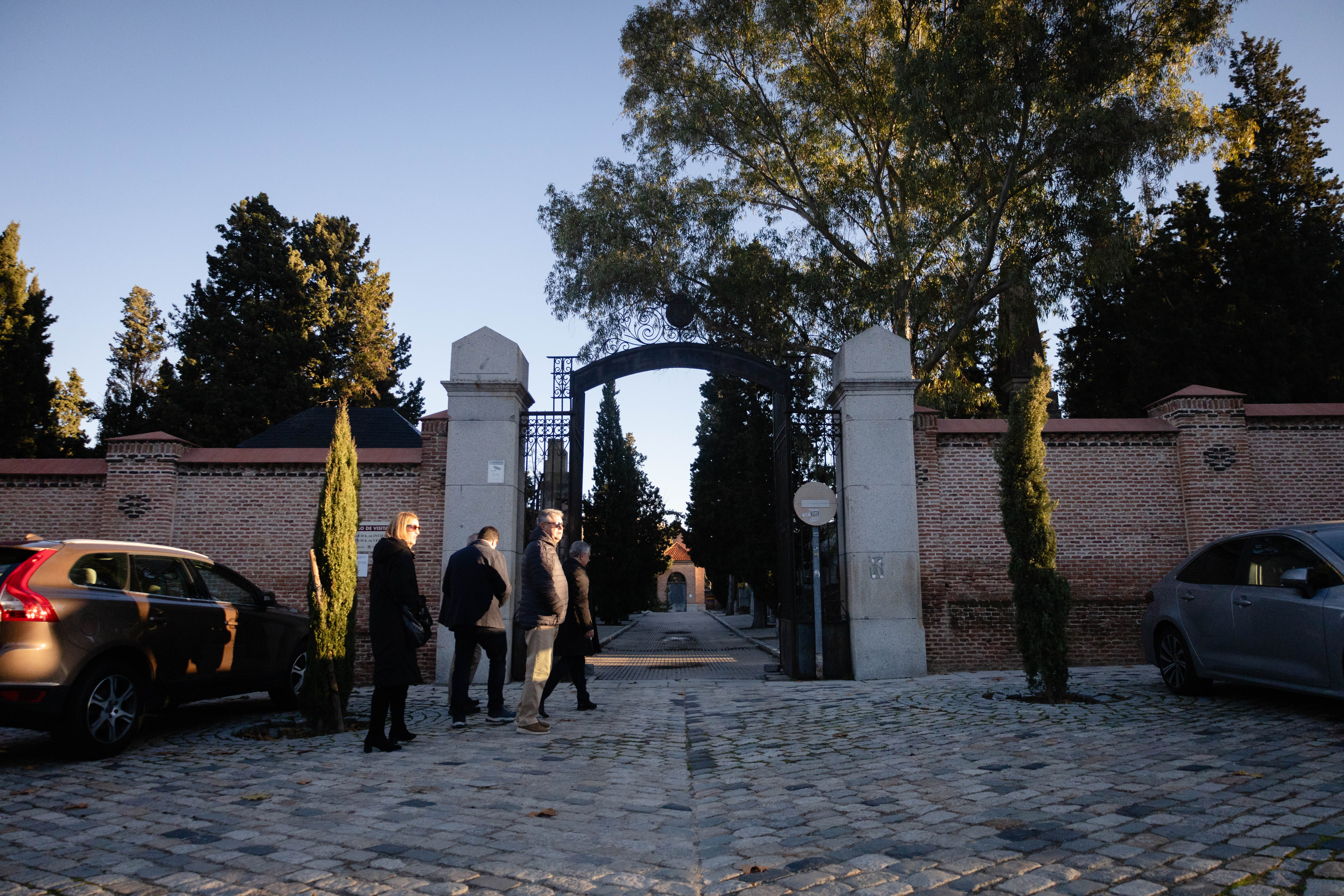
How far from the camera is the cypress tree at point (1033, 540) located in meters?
8.12

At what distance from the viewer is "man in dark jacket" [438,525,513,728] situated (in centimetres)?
737

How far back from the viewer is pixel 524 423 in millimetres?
11484

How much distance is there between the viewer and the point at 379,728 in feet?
20.3

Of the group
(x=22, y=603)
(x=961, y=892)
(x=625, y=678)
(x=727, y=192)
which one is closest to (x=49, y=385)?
(x=727, y=192)

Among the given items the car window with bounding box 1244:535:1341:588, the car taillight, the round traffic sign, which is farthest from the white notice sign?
the car window with bounding box 1244:535:1341:588

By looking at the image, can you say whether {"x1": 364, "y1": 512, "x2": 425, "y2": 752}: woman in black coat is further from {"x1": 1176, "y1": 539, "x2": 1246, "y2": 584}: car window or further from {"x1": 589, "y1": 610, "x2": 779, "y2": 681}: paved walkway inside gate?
{"x1": 1176, "y1": 539, "x2": 1246, "y2": 584}: car window

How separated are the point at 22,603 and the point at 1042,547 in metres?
8.39

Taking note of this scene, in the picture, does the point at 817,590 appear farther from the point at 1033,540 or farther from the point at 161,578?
the point at 161,578

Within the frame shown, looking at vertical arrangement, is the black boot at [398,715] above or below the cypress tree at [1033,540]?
below

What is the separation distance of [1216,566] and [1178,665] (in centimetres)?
101

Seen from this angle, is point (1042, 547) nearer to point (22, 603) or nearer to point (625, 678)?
point (625, 678)

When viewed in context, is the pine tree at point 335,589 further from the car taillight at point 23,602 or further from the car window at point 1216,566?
the car window at point 1216,566

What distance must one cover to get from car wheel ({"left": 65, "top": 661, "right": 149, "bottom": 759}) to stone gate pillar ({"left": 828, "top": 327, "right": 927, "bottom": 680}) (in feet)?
25.4

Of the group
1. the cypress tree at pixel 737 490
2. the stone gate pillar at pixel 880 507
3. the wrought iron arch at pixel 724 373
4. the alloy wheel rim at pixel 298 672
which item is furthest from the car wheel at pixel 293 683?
the cypress tree at pixel 737 490
